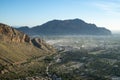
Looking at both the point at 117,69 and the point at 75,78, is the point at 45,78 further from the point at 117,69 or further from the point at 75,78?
the point at 117,69

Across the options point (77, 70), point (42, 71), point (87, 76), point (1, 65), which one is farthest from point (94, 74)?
point (1, 65)

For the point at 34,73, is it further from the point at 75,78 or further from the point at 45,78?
the point at 75,78

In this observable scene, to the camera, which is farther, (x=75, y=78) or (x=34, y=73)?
(x=34, y=73)

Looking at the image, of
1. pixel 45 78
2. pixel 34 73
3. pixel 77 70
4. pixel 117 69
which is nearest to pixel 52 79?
pixel 45 78

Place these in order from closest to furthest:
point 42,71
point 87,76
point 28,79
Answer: point 28,79 → point 87,76 → point 42,71

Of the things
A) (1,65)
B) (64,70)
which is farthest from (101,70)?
(1,65)

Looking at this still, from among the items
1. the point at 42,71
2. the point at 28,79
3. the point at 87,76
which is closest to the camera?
the point at 28,79

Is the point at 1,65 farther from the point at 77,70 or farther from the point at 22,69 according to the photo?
the point at 77,70

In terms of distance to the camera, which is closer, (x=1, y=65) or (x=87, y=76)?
(x=87, y=76)
